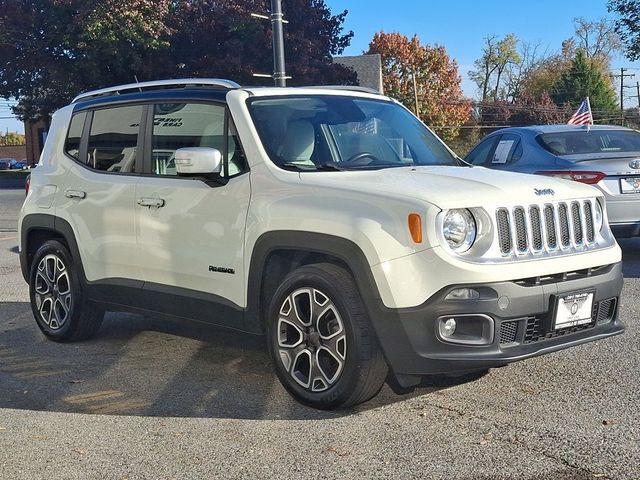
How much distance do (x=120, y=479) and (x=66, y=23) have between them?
34.6 meters

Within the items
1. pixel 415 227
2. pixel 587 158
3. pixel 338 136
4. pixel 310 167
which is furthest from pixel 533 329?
pixel 587 158

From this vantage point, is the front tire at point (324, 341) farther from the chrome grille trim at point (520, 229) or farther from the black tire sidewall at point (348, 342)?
the chrome grille trim at point (520, 229)

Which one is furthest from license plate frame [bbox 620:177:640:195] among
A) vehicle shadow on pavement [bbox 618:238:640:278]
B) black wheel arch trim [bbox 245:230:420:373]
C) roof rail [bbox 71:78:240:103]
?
black wheel arch trim [bbox 245:230:420:373]

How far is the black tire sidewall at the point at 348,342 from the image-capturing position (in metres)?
4.43

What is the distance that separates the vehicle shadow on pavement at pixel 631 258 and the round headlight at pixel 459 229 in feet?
17.5

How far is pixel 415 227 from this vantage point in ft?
13.8

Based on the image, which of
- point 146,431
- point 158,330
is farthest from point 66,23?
point 146,431

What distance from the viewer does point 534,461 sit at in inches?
151

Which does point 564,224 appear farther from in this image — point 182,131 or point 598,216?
point 182,131

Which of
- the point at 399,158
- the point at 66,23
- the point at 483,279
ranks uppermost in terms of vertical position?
the point at 66,23

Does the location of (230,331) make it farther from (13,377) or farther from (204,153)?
(13,377)

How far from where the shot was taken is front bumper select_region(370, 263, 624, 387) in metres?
4.21

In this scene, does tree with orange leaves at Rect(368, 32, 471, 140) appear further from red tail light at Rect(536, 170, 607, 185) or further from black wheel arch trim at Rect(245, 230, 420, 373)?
black wheel arch trim at Rect(245, 230, 420, 373)

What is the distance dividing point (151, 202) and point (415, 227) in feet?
7.07
